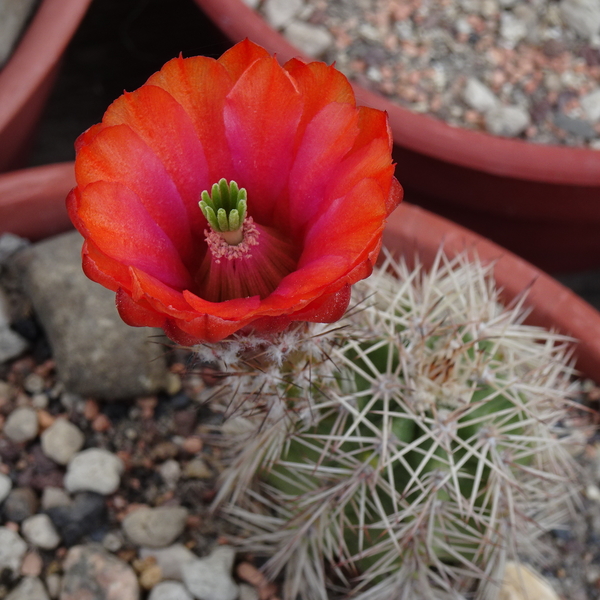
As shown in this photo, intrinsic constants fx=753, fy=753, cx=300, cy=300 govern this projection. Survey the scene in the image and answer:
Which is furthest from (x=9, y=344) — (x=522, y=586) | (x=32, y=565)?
(x=522, y=586)

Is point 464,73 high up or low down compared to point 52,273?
up

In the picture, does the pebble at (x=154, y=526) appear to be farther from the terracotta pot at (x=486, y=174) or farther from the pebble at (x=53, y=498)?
the terracotta pot at (x=486, y=174)

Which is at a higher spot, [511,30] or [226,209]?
[226,209]

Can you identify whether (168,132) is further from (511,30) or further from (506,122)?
(511,30)

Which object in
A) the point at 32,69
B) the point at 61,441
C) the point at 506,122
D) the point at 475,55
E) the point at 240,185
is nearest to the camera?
the point at 240,185

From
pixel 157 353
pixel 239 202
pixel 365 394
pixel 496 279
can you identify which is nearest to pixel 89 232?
pixel 239 202

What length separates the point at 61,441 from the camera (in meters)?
1.22

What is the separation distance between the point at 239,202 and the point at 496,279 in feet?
2.63

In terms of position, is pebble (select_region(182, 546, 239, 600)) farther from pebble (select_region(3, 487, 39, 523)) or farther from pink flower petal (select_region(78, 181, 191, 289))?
pink flower petal (select_region(78, 181, 191, 289))

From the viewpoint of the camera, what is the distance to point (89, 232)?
59 centimetres

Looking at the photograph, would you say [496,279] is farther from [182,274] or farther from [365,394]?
[182,274]

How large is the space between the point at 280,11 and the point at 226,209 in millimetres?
1207

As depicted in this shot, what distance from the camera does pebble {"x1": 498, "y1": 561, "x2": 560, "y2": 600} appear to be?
1146 mm

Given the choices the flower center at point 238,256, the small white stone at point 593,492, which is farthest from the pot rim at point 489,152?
the flower center at point 238,256
